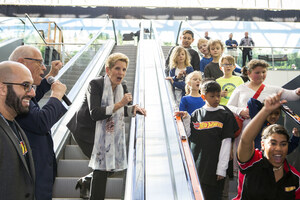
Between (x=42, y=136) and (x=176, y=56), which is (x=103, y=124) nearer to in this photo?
(x=42, y=136)

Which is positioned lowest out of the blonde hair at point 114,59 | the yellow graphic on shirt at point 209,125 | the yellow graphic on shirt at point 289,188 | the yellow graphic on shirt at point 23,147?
the yellow graphic on shirt at point 289,188

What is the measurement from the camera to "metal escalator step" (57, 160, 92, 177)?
464 cm

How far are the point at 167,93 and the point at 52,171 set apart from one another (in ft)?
6.33

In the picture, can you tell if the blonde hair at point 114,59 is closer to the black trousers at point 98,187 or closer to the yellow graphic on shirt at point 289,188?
the black trousers at point 98,187

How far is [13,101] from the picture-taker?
7.64 ft

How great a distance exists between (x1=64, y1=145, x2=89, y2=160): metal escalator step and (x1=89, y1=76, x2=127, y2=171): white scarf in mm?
1298

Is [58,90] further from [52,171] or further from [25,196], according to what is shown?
[25,196]

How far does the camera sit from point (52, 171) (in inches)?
115

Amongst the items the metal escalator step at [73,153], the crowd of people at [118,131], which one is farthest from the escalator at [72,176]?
the crowd of people at [118,131]

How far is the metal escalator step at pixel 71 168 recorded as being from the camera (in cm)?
464

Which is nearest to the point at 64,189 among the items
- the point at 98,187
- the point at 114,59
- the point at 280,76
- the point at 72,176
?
the point at 72,176

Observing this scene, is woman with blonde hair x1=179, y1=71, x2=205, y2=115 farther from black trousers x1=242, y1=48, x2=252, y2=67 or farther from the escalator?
black trousers x1=242, y1=48, x2=252, y2=67

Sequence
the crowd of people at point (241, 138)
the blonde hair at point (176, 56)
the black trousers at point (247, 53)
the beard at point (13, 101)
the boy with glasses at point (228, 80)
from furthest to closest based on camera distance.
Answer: the black trousers at point (247, 53)
the blonde hair at point (176, 56)
the boy with glasses at point (228, 80)
the crowd of people at point (241, 138)
the beard at point (13, 101)

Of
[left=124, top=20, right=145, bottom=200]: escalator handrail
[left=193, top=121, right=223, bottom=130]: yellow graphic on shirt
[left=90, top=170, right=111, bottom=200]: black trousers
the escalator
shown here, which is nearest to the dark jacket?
[left=124, top=20, right=145, bottom=200]: escalator handrail
